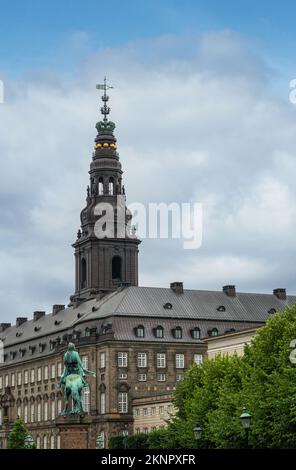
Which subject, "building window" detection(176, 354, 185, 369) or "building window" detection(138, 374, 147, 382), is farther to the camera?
"building window" detection(176, 354, 185, 369)

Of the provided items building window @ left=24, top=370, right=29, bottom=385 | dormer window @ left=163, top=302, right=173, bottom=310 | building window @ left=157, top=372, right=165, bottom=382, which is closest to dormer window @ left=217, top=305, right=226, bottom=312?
dormer window @ left=163, top=302, right=173, bottom=310

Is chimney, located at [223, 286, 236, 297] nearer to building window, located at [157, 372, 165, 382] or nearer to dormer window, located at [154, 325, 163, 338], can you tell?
dormer window, located at [154, 325, 163, 338]

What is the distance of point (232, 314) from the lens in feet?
508

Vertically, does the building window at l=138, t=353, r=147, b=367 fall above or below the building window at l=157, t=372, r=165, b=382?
above

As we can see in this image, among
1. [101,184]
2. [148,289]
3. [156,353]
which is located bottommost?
[156,353]

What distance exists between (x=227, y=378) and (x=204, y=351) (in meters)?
64.0

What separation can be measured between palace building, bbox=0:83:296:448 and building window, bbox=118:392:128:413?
5.2 inches

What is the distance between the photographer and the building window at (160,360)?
147 m

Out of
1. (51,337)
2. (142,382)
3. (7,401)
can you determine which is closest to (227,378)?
(142,382)

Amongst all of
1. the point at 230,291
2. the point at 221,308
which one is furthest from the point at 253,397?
the point at 230,291

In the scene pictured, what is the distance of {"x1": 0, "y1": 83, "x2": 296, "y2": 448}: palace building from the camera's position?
143 meters

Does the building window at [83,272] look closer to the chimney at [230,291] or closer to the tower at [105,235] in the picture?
the tower at [105,235]

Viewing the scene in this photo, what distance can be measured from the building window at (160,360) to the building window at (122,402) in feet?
22.3
